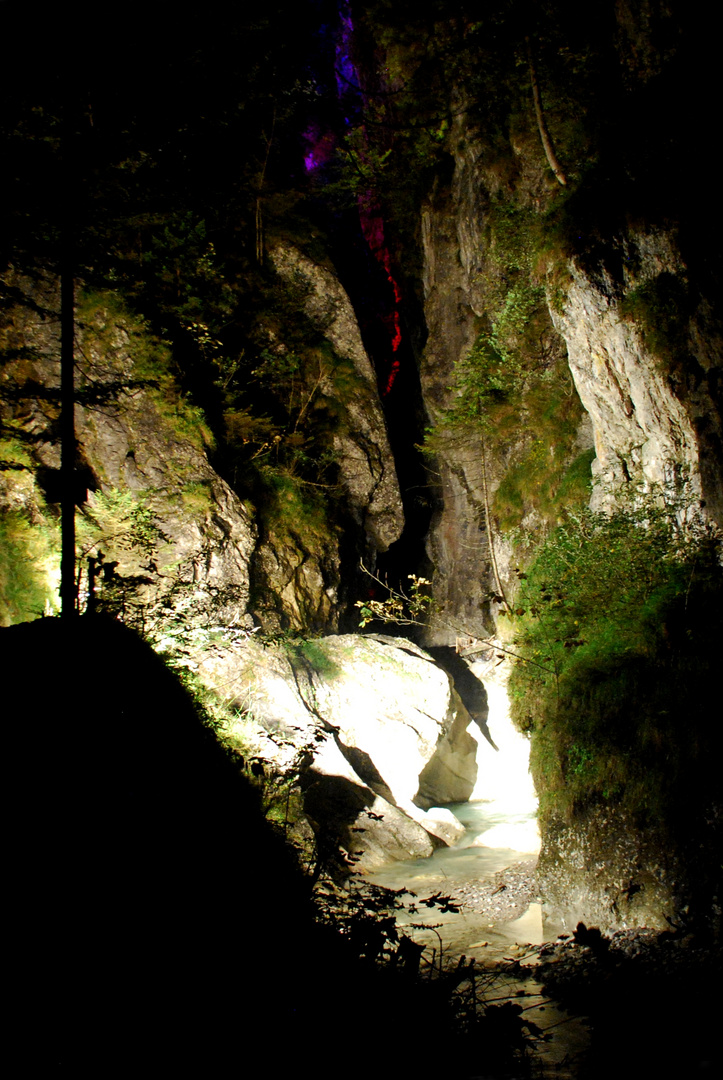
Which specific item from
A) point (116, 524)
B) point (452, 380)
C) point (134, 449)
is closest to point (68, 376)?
point (116, 524)

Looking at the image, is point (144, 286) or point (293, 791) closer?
point (293, 791)

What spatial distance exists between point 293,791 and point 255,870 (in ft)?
11.6

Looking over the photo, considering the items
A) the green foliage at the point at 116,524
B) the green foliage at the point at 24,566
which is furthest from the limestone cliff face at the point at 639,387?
the green foliage at the point at 24,566

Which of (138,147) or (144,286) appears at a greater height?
(138,147)

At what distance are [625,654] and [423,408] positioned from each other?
1379cm

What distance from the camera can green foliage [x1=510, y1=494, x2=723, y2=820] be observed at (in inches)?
214

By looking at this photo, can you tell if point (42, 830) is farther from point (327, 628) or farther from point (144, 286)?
point (144, 286)

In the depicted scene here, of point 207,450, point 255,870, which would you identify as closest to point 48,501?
point 207,450

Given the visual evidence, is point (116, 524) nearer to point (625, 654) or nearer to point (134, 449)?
point (134, 449)

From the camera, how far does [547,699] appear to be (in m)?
6.83

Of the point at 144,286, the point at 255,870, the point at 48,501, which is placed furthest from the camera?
the point at 144,286

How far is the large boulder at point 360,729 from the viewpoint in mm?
8734

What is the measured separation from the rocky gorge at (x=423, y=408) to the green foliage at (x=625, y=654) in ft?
0.11

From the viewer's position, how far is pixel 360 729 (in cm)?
1048
